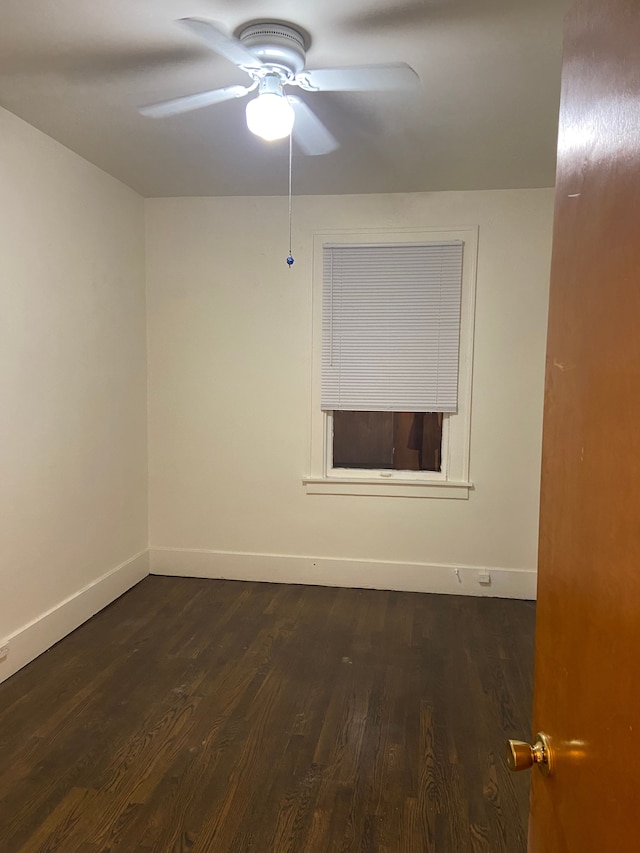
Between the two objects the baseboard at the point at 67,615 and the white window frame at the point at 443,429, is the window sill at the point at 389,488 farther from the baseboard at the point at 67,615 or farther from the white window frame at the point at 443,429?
the baseboard at the point at 67,615

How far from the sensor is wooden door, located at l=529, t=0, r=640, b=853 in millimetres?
662

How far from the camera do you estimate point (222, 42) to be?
2002mm

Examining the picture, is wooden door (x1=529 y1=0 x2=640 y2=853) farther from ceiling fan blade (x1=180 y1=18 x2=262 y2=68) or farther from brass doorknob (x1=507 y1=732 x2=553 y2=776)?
ceiling fan blade (x1=180 y1=18 x2=262 y2=68)

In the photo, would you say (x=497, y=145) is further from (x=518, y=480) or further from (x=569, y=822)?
(x=569, y=822)

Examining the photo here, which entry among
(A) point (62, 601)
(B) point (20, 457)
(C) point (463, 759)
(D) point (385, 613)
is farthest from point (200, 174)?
(C) point (463, 759)

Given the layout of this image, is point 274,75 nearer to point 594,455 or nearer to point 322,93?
point 322,93

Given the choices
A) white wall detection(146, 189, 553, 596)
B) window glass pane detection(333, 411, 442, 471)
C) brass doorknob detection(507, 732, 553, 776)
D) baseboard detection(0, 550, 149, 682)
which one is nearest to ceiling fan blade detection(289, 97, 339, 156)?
white wall detection(146, 189, 553, 596)

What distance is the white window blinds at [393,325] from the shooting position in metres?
3.68

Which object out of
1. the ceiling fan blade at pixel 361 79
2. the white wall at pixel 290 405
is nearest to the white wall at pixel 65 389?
the white wall at pixel 290 405

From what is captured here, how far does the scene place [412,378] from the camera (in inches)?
147

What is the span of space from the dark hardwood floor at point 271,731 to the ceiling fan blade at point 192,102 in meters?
2.45

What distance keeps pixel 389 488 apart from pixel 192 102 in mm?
2423

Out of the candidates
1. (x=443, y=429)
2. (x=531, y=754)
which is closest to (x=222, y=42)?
(x=531, y=754)

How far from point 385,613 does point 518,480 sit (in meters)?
1.16
